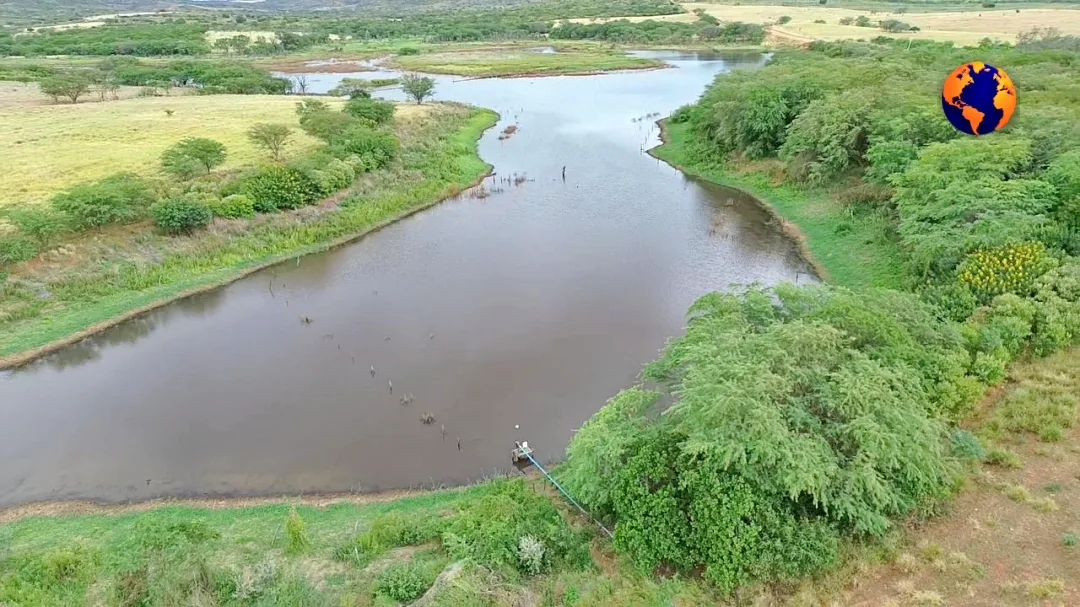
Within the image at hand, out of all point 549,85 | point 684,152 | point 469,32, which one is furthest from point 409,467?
point 469,32

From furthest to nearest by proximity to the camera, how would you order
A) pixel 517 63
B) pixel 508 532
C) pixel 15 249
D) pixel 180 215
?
pixel 517 63 < pixel 180 215 < pixel 15 249 < pixel 508 532

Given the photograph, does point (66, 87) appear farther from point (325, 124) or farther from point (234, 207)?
point (234, 207)

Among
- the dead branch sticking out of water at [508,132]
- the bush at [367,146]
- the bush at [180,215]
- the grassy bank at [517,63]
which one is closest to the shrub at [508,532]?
the bush at [180,215]

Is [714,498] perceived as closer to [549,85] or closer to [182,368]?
[182,368]

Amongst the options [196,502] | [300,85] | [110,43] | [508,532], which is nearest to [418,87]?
[300,85]

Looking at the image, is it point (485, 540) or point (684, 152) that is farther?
A: point (684, 152)

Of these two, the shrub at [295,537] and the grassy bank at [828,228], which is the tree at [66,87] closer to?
the grassy bank at [828,228]
